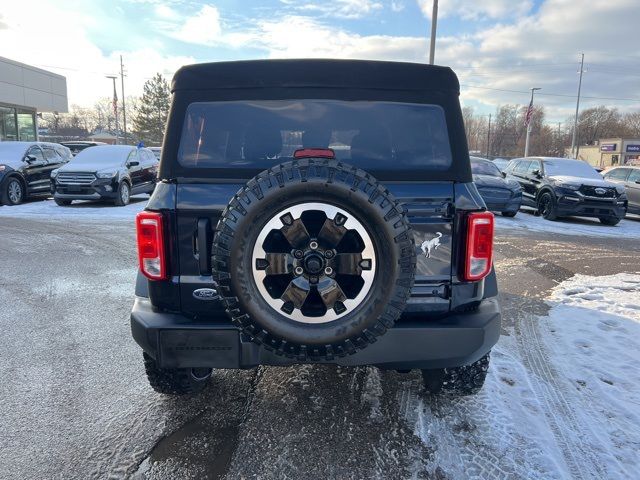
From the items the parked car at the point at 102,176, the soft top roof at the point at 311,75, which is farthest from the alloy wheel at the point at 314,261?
the parked car at the point at 102,176

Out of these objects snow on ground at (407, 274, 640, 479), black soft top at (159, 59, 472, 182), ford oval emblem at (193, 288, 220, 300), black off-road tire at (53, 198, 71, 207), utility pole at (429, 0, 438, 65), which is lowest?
snow on ground at (407, 274, 640, 479)

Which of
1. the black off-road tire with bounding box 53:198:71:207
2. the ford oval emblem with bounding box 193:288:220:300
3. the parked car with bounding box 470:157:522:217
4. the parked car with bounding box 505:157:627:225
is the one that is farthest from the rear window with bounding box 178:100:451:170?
the black off-road tire with bounding box 53:198:71:207

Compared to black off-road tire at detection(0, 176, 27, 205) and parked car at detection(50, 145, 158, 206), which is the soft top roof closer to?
parked car at detection(50, 145, 158, 206)

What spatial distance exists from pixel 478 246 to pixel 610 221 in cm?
1193

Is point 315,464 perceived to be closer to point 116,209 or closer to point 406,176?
point 406,176

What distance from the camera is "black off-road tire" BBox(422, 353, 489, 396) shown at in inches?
113

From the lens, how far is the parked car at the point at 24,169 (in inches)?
496

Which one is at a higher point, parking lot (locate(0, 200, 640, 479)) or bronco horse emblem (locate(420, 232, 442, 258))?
bronco horse emblem (locate(420, 232, 442, 258))

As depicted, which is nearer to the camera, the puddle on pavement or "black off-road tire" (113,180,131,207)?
the puddle on pavement

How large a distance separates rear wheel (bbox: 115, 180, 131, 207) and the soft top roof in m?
10.9

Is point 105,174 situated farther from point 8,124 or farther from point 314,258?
point 8,124

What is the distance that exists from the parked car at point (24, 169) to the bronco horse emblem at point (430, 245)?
44.5 feet

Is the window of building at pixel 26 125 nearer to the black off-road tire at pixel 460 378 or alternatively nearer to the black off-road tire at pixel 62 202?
the black off-road tire at pixel 62 202

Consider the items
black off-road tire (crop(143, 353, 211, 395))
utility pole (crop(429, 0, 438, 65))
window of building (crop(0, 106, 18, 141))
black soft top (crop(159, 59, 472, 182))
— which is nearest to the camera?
black soft top (crop(159, 59, 472, 182))
